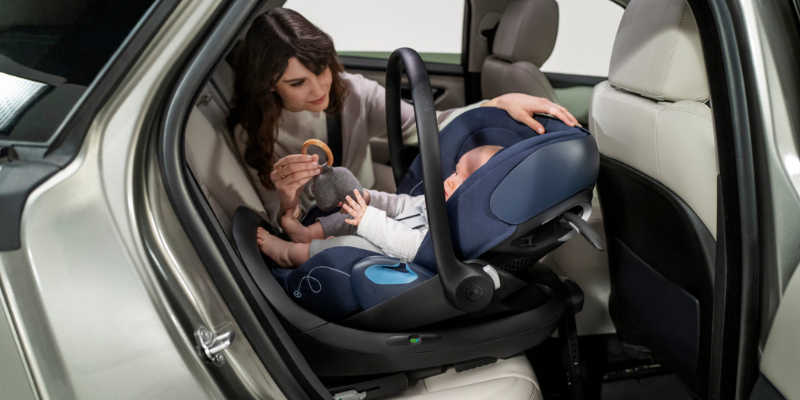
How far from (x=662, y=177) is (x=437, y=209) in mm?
543

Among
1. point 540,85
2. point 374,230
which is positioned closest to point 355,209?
point 374,230

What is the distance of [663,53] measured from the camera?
3.32ft

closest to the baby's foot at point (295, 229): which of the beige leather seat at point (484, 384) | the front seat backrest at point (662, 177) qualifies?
the beige leather seat at point (484, 384)

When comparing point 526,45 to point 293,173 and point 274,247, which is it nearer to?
point 293,173

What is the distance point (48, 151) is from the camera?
0.74 m

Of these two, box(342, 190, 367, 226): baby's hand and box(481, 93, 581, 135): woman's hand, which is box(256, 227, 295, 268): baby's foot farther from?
box(481, 93, 581, 135): woman's hand

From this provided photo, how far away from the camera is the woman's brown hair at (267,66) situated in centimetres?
129

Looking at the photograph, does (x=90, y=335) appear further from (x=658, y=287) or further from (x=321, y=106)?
(x=658, y=287)

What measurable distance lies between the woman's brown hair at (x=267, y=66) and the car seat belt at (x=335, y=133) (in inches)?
6.6

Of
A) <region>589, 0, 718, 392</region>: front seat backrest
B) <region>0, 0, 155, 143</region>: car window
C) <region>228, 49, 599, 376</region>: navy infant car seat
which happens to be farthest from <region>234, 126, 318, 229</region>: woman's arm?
<region>589, 0, 718, 392</region>: front seat backrest

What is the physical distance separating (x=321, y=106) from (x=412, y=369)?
0.77 m

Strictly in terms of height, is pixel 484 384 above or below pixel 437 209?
below

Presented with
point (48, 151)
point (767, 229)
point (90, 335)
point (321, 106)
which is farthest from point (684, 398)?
point (48, 151)

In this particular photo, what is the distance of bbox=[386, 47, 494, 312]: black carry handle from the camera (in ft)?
2.88
